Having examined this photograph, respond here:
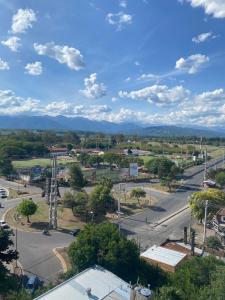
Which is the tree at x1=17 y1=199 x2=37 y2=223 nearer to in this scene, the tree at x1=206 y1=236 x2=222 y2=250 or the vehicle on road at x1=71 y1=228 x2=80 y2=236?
the vehicle on road at x1=71 y1=228 x2=80 y2=236

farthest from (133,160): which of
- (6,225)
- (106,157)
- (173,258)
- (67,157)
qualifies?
(173,258)

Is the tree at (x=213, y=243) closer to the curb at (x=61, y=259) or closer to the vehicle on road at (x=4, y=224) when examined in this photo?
the curb at (x=61, y=259)

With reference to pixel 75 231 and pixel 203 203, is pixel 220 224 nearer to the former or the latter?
pixel 203 203

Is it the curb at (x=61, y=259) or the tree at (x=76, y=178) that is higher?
the tree at (x=76, y=178)

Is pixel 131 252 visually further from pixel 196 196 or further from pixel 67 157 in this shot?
pixel 67 157

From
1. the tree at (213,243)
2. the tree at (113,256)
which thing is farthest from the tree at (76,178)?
the tree at (113,256)

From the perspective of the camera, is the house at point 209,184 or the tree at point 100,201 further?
the house at point 209,184

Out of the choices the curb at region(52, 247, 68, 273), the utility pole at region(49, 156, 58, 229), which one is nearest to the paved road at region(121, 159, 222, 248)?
the utility pole at region(49, 156, 58, 229)
